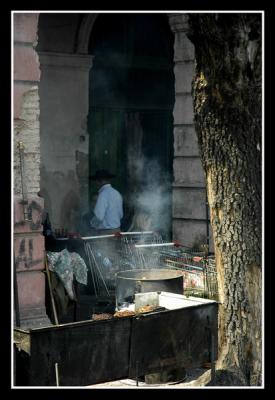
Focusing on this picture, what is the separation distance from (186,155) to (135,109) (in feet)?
6.81

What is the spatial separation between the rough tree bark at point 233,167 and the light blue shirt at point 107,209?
18.0 ft

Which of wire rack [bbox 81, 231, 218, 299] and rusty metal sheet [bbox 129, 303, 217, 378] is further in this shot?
wire rack [bbox 81, 231, 218, 299]

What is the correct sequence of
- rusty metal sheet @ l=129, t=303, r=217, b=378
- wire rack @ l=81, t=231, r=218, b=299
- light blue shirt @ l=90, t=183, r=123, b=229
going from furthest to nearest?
light blue shirt @ l=90, t=183, r=123, b=229 < wire rack @ l=81, t=231, r=218, b=299 < rusty metal sheet @ l=129, t=303, r=217, b=378

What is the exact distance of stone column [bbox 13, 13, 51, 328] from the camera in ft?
36.6

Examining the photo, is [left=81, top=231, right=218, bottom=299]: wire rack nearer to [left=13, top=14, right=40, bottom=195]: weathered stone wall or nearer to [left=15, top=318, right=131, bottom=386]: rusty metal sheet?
[left=13, top=14, right=40, bottom=195]: weathered stone wall

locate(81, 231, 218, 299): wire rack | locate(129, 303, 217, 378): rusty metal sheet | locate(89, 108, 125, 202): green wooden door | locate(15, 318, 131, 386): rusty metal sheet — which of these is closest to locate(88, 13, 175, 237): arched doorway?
locate(89, 108, 125, 202): green wooden door

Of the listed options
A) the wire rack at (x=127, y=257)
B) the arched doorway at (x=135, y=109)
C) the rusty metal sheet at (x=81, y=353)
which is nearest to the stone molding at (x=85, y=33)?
the arched doorway at (x=135, y=109)

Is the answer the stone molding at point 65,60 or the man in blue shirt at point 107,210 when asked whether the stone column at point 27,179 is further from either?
the stone molding at point 65,60

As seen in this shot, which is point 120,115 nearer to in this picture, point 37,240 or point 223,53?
point 37,240

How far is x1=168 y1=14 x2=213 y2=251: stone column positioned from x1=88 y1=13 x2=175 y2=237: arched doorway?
85 cm

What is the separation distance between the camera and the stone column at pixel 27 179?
11.1m

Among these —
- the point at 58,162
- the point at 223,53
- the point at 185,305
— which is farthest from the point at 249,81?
the point at 58,162

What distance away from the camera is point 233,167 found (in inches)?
364

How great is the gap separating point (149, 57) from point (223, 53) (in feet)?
28.0
